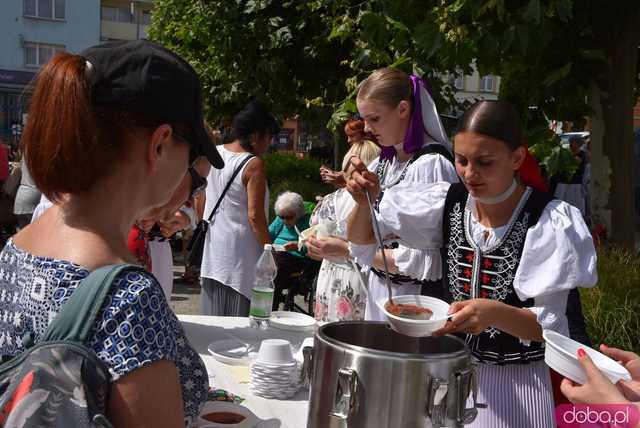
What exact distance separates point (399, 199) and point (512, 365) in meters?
0.64

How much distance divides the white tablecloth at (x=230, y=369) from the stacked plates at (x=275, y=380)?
0.07ft

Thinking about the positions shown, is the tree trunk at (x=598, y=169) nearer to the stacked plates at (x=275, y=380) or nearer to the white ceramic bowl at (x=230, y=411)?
the stacked plates at (x=275, y=380)

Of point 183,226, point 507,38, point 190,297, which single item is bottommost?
point 190,297

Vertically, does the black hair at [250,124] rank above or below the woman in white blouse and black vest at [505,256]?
above

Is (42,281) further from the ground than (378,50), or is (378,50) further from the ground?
(378,50)

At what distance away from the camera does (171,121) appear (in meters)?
1.11

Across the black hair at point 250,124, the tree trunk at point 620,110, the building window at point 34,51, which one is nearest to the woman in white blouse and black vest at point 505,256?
the black hair at point 250,124

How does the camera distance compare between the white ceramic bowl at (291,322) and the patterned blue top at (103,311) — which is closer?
the patterned blue top at (103,311)

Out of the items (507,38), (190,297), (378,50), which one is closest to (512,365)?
(507,38)

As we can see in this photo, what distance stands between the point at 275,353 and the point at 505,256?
780 millimetres

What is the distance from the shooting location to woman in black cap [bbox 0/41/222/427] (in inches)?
38.9

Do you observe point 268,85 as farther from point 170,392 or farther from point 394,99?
point 170,392

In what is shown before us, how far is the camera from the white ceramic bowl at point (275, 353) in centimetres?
204

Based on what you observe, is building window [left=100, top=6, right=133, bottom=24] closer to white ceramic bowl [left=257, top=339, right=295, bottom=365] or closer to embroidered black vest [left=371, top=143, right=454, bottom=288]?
embroidered black vest [left=371, top=143, right=454, bottom=288]
